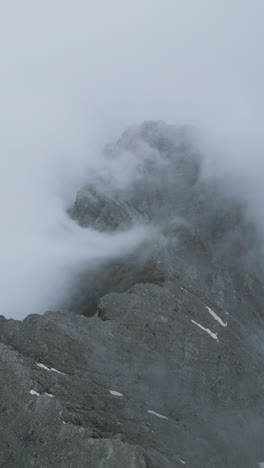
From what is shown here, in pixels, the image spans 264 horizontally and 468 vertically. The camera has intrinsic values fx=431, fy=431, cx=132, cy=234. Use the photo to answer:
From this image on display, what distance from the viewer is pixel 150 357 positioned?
85.7 meters

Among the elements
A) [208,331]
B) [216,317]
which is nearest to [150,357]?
[208,331]

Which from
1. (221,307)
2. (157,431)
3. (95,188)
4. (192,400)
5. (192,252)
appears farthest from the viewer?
(95,188)

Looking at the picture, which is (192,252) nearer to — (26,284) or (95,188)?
(95,188)

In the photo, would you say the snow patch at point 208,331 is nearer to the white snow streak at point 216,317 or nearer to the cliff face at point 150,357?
the cliff face at point 150,357

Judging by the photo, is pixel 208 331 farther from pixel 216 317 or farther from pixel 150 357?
pixel 150 357

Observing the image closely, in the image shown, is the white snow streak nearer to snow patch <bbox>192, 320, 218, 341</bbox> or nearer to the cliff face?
the cliff face

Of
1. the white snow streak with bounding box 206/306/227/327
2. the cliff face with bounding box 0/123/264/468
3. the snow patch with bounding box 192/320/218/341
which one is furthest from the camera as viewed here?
the white snow streak with bounding box 206/306/227/327

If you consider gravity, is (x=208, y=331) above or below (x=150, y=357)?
above

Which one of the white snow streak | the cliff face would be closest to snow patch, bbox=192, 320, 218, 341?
the cliff face

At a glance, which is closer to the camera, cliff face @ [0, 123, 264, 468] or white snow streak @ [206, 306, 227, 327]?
cliff face @ [0, 123, 264, 468]

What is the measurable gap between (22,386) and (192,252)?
218 ft

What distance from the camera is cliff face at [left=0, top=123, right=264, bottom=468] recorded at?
63906 mm

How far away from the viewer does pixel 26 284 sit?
14975 cm

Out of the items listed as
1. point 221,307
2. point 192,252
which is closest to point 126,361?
Answer: point 221,307
